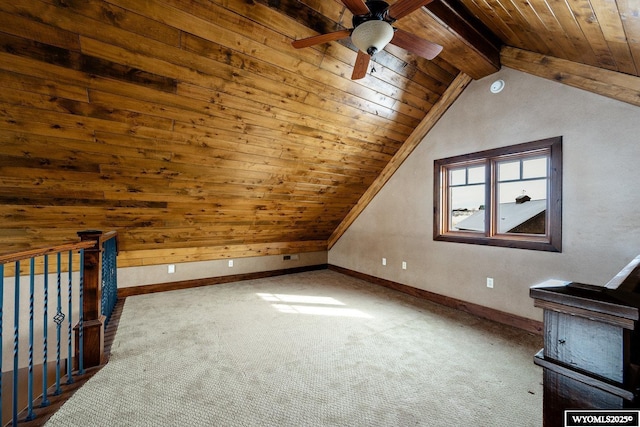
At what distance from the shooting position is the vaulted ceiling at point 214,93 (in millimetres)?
2047

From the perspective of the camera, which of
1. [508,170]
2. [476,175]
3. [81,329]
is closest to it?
[81,329]

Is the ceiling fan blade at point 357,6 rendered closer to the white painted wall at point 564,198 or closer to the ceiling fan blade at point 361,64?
the ceiling fan blade at point 361,64

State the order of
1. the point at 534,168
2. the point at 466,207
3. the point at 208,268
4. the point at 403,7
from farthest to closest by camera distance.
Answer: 1. the point at 208,268
2. the point at 466,207
3. the point at 534,168
4. the point at 403,7

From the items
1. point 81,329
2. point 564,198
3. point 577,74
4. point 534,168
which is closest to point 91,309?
point 81,329

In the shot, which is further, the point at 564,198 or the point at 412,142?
the point at 412,142

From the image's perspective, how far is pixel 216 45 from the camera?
2.35 m

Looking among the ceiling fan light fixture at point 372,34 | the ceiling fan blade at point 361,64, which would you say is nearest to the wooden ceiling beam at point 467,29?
the ceiling fan blade at point 361,64

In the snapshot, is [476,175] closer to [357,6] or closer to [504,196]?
[504,196]

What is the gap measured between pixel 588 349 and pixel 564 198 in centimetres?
272

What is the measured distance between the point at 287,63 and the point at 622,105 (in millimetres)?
2890

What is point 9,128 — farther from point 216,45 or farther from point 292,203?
point 292,203

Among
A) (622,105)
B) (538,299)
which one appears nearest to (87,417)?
(538,299)

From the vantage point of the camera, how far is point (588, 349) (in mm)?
668

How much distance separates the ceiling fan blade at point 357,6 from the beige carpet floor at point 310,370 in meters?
2.44
